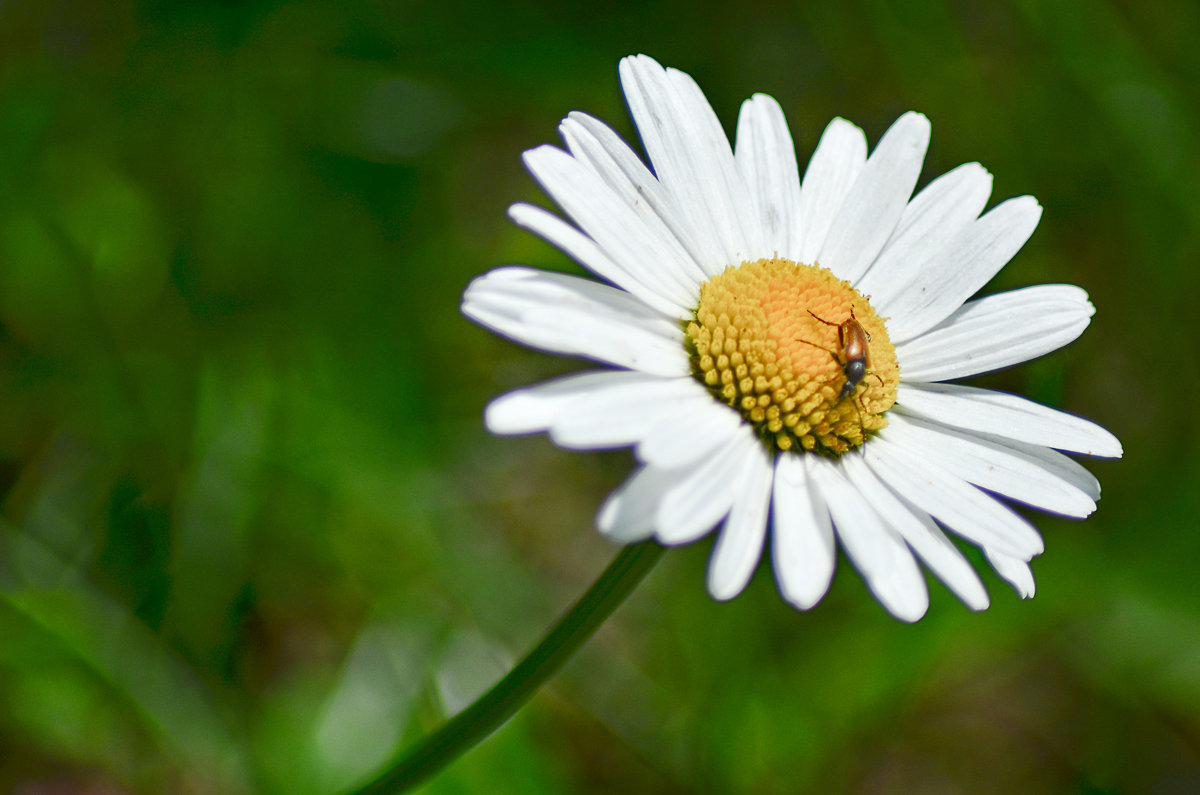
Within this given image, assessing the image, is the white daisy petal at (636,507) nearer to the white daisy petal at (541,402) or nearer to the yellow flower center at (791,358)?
the white daisy petal at (541,402)

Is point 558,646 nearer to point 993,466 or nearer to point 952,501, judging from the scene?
point 952,501

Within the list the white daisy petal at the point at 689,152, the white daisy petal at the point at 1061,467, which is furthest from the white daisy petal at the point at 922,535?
the white daisy petal at the point at 689,152

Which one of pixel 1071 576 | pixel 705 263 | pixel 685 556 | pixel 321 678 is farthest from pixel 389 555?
pixel 1071 576

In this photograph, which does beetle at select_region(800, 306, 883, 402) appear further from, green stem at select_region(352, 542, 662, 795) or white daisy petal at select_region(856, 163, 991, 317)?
green stem at select_region(352, 542, 662, 795)

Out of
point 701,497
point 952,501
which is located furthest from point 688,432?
point 952,501

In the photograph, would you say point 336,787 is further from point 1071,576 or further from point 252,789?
point 1071,576
